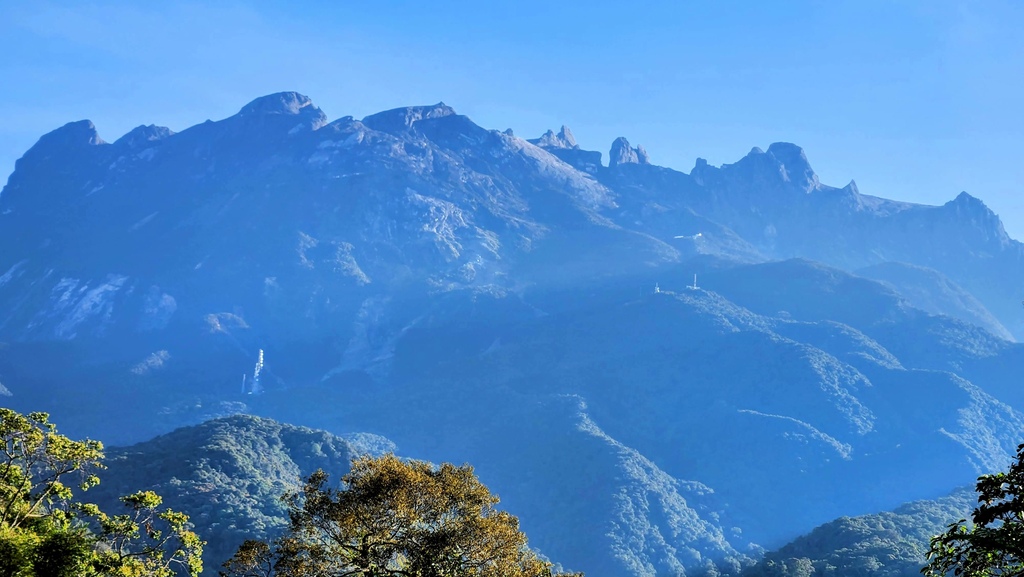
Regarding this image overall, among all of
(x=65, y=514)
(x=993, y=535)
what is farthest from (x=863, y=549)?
(x=993, y=535)

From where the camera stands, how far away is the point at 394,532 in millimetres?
30109

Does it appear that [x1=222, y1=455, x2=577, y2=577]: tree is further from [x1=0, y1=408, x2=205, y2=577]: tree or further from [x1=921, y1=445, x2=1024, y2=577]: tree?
[x1=921, y1=445, x2=1024, y2=577]: tree

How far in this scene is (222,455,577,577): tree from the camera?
96.4 feet

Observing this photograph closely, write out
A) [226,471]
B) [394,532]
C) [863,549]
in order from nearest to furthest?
[394,532] → [863,549] → [226,471]

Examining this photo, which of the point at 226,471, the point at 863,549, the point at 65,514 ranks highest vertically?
the point at 226,471

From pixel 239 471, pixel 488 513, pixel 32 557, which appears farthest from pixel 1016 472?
pixel 239 471

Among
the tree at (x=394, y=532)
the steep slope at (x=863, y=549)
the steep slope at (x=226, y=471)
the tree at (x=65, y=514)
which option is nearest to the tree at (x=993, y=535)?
the tree at (x=394, y=532)

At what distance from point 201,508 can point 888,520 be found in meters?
104

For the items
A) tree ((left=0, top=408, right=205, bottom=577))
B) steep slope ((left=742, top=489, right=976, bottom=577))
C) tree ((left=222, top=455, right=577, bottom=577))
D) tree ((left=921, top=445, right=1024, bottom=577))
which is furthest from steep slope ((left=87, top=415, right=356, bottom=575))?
tree ((left=921, top=445, right=1024, bottom=577))

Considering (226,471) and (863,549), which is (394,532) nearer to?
(863,549)

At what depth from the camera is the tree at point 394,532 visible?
1157 inches

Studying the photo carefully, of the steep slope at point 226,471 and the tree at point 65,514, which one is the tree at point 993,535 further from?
the steep slope at point 226,471

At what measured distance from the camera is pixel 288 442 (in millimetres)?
183500

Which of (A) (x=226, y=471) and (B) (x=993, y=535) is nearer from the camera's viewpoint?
(B) (x=993, y=535)
